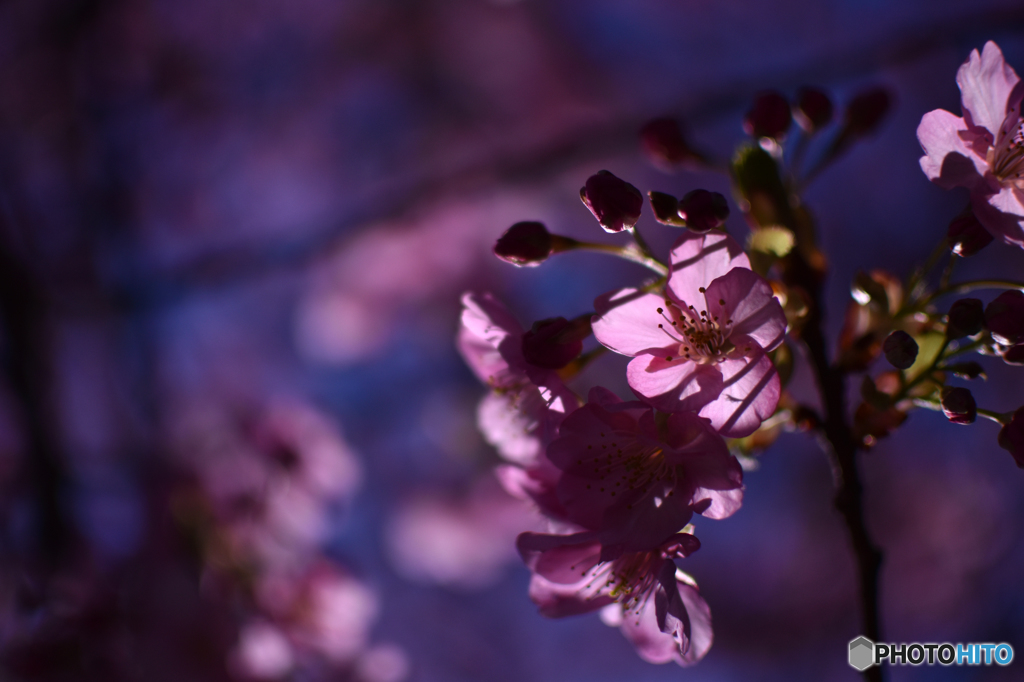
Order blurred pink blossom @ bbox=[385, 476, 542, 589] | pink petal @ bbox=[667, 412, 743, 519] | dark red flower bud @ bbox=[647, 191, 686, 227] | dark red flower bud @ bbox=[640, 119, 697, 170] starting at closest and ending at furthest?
pink petal @ bbox=[667, 412, 743, 519]
dark red flower bud @ bbox=[647, 191, 686, 227]
dark red flower bud @ bbox=[640, 119, 697, 170]
blurred pink blossom @ bbox=[385, 476, 542, 589]

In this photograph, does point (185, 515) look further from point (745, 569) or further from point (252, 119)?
point (745, 569)

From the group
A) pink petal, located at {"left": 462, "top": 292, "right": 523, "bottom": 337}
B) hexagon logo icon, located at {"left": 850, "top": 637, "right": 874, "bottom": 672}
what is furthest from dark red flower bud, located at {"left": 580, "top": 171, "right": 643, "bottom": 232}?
hexagon logo icon, located at {"left": 850, "top": 637, "right": 874, "bottom": 672}

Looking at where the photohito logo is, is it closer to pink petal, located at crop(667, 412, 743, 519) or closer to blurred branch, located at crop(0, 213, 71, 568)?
pink petal, located at crop(667, 412, 743, 519)

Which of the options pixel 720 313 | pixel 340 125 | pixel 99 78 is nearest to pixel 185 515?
pixel 720 313

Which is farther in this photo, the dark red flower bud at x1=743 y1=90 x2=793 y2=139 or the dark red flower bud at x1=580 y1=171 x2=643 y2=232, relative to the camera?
the dark red flower bud at x1=743 y1=90 x2=793 y2=139

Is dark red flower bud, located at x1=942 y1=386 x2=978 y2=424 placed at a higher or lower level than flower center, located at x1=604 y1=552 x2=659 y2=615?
higher

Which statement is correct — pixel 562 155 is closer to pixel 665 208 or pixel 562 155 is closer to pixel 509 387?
pixel 509 387

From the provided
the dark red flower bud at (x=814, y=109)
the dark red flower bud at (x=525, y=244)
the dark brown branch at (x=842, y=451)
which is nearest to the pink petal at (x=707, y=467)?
the dark brown branch at (x=842, y=451)

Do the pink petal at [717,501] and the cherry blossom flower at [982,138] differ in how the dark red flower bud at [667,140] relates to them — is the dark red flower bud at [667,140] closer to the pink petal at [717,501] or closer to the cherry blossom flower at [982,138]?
the cherry blossom flower at [982,138]

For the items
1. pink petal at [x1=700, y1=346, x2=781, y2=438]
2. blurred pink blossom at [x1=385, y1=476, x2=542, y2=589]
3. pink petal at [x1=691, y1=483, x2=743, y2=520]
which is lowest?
blurred pink blossom at [x1=385, y1=476, x2=542, y2=589]
